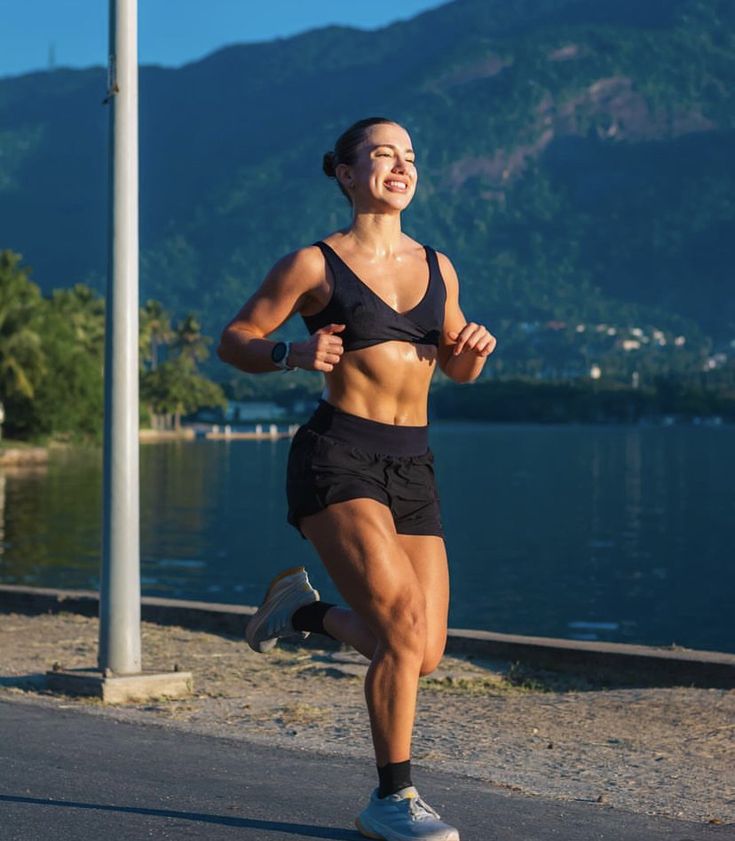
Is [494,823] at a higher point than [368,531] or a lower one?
lower

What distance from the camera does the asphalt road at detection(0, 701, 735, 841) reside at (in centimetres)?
554

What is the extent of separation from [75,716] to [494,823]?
3221 mm

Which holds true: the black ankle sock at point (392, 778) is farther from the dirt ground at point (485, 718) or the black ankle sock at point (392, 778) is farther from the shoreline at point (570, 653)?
the shoreline at point (570, 653)

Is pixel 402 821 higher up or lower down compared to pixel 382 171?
lower down

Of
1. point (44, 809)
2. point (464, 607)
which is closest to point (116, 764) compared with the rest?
point (44, 809)

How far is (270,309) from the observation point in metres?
5.57

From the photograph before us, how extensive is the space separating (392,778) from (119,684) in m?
3.84

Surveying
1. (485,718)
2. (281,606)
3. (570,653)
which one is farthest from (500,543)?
(281,606)

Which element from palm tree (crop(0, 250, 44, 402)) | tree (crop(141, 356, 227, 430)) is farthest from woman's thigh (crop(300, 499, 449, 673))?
tree (crop(141, 356, 227, 430))

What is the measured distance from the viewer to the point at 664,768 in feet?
23.3

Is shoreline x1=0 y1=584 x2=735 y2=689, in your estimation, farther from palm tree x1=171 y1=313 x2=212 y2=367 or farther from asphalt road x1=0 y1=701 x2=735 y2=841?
palm tree x1=171 y1=313 x2=212 y2=367

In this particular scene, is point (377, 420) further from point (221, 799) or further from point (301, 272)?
point (221, 799)

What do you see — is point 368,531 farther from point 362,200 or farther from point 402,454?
point 362,200

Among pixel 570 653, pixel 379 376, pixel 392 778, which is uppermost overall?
pixel 379 376
